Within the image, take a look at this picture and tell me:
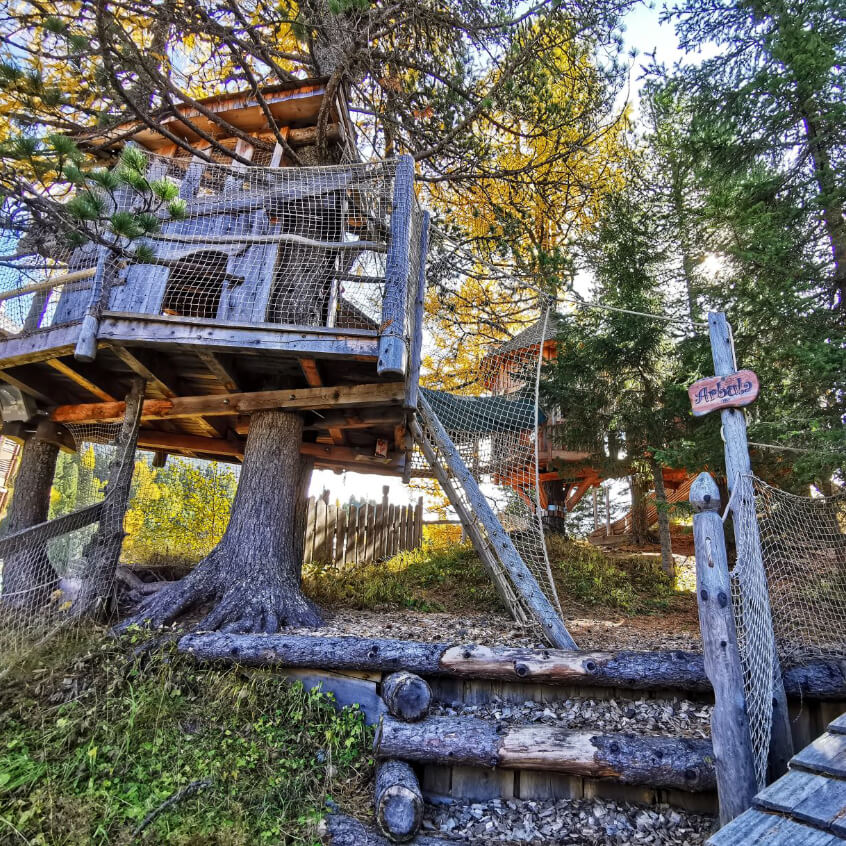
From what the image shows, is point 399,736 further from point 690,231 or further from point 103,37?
point 690,231

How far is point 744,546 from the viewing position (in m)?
3.44

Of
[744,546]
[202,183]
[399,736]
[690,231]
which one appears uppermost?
[690,231]

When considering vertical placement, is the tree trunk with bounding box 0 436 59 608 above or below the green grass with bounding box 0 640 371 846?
above

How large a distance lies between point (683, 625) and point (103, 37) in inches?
323

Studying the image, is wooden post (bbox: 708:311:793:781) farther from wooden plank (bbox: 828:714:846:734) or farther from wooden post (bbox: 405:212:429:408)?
wooden post (bbox: 405:212:429:408)

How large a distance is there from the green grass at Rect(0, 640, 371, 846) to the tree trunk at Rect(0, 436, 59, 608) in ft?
4.55

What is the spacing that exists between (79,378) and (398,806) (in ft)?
18.0

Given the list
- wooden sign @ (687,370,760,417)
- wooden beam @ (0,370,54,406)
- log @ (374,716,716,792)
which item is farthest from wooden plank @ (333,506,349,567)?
wooden sign @ (687,370,760,417)

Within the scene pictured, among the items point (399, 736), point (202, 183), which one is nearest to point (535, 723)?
point (399, 736)

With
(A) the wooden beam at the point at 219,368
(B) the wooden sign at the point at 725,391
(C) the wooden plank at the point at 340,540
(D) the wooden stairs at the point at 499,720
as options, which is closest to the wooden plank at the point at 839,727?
(D) the wooden stairs at the point at 499,720

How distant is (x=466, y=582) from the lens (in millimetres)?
7391

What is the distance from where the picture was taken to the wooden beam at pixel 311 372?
5.28 m

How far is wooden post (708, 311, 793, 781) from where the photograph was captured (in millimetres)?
3262

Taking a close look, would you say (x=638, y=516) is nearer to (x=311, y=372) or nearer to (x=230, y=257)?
(x=311, y=372)
